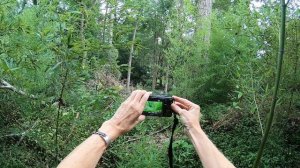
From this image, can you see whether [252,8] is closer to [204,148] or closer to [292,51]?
[292,51]

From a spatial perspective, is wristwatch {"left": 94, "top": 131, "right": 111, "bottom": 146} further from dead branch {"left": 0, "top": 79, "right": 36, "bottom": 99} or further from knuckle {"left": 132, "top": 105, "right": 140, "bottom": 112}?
dead branch {"left": 0, "top": 79, "right": 36, "bottom": 99}

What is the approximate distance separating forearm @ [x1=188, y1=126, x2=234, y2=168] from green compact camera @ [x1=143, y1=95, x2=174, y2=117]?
15 centimetres

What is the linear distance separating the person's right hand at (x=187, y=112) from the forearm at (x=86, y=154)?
1.48ft

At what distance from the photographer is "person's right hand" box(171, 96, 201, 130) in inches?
71.9

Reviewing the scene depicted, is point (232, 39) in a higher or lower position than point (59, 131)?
higher

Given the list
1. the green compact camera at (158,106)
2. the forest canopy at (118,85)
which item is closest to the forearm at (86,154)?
the green compact camera at (158,106)

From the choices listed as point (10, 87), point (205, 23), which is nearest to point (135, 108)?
point (10, 87)

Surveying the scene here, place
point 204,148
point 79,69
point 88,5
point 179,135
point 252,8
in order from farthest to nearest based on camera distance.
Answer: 1. point 179,135
2. point 252,8
3. point 88,5
4. point 79,69
5. point 204,148

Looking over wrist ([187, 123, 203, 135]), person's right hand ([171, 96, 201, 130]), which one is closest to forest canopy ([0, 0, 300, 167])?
person's right hand ([171, 96, 201, 130])

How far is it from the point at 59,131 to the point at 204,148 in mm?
2293

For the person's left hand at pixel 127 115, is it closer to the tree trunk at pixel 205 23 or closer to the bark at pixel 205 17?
the tree trunk at pixel 205 23

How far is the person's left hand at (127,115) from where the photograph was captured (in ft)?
5.35

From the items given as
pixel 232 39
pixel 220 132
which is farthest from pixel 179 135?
pixel 232 39

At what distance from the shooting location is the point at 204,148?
5.71ft
